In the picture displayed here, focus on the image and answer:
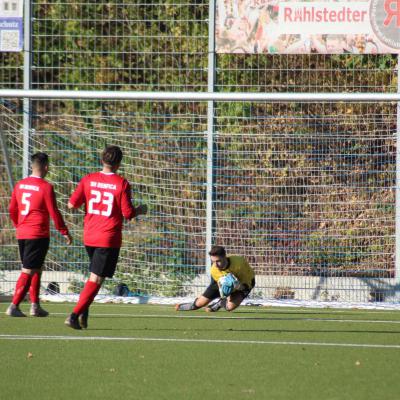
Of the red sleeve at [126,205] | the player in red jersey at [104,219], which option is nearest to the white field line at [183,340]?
the player in red jersey at [104,219]

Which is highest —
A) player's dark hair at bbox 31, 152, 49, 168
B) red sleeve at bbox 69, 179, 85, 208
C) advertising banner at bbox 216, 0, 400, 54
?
advertising banner at bbox 216, 0, 400, 54

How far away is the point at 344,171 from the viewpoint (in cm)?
1316

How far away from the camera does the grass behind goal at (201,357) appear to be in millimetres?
6234

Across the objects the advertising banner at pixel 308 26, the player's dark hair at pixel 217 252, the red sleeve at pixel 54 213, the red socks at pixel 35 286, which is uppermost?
the advertising banner at pixel 308 26

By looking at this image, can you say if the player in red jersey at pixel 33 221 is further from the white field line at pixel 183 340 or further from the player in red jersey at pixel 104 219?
the white field line at pixel 183 340

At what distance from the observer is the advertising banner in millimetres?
13086

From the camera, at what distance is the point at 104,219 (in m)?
9.02

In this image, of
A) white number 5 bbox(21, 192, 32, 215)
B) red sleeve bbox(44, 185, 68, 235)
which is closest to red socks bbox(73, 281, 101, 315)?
red sleeve bbox(44, 185, 68, 235)

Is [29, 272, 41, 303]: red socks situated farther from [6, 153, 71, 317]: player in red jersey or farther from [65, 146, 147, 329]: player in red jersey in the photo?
[65, 146, 147, 329]: player in red jersey

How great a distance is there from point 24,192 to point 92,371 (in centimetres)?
375

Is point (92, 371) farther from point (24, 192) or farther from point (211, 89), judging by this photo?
point (211, 89)

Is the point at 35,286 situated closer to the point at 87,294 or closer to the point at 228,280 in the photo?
the point at 87,294

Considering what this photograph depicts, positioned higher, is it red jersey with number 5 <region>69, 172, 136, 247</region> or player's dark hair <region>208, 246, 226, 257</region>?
red jersey with number 5 <region>69, 172, 136, 247</region>

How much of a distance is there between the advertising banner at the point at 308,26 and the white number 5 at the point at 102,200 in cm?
481
